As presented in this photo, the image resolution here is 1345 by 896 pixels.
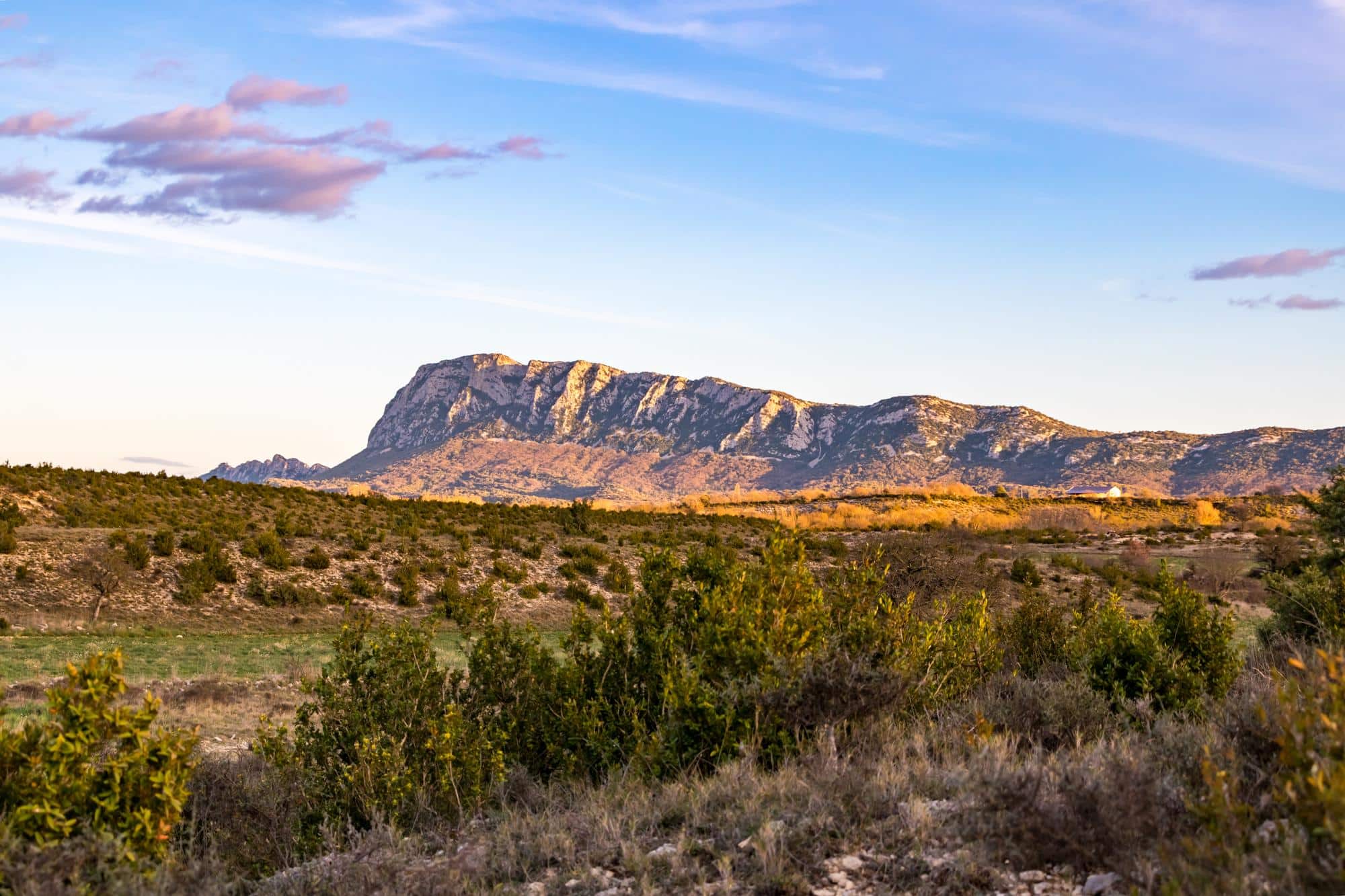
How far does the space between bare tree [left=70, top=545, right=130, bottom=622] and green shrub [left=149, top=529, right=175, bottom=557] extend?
2.02 metres

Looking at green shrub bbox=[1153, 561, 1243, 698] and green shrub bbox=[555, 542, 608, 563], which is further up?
green shrub bbox=[1153, 561, 1243, 698]

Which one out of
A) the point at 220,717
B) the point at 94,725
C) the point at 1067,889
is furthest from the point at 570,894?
the point at 220,717

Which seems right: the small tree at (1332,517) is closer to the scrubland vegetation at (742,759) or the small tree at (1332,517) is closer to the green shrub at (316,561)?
the scrubland vegetation at (742,759)

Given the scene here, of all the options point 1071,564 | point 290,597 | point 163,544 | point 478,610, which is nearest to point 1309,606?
point 478,610

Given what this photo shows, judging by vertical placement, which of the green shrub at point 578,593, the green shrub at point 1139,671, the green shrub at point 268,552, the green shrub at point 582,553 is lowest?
the green shrub at point 578,593

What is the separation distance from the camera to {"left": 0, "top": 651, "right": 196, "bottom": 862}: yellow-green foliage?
542cm

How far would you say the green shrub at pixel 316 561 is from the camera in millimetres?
36500

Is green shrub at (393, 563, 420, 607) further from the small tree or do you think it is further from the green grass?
the small tree

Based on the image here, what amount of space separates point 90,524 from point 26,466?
34.3 ft

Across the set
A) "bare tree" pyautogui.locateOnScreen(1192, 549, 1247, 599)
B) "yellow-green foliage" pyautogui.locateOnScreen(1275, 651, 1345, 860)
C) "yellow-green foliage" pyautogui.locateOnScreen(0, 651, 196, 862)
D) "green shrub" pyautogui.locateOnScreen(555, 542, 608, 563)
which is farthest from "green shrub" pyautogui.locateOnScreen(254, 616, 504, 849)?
"bare tree" pyautogui.locateOnScreen(1192, 549, 1247, 599)

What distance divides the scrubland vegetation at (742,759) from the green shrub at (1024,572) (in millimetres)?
28877

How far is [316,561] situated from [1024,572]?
101ft

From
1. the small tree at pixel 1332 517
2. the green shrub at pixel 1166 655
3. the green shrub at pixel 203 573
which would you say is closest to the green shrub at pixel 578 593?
the green shrub at pixel 203 573

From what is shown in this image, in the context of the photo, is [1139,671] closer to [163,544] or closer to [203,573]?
[203,573]
